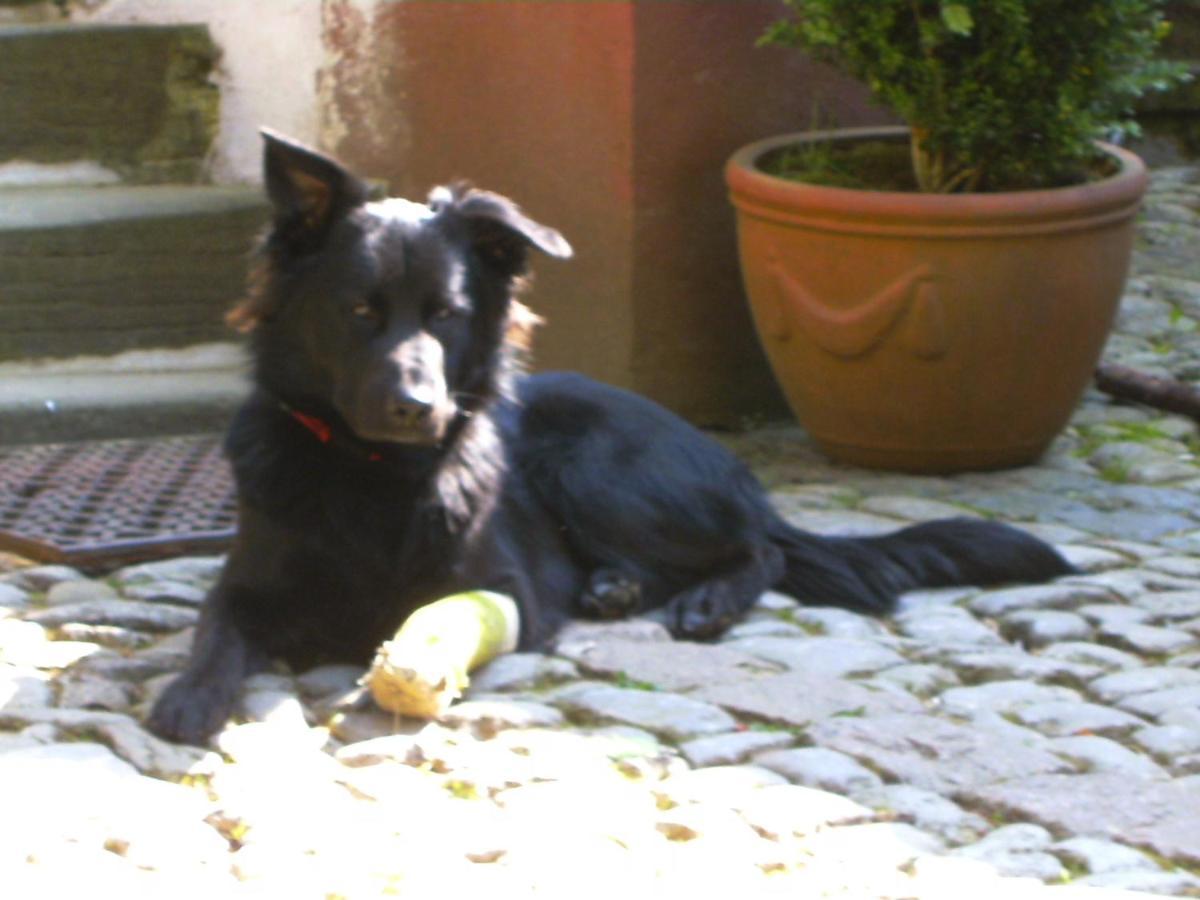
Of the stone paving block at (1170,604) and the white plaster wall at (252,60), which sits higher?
the white plaster wall at (252,60)

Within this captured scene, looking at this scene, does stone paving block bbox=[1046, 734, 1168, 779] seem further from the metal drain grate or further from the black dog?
the metal drain grate

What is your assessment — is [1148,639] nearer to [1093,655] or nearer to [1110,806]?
[1093,655]

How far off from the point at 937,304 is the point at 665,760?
1853mm

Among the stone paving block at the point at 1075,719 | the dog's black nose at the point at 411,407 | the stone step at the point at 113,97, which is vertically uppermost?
the stone step at the point at 113,97

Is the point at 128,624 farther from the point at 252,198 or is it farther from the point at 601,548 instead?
the point at 252,198

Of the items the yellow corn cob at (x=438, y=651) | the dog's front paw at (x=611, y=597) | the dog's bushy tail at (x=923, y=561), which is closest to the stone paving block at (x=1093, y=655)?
the dog's bushy tail at (x=923, y=561)

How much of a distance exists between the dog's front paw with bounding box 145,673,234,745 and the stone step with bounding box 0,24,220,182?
105 inches

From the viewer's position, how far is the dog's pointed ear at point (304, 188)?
3186mm

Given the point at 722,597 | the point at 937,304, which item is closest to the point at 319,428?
the point at 722,597

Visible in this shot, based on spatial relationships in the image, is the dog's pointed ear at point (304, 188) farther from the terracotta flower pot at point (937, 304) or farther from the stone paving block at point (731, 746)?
the terracotta flower pot at point (937, 304)

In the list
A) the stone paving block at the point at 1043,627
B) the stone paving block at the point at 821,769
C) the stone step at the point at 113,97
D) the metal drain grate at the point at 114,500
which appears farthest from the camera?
the stone step at the point at 113,97

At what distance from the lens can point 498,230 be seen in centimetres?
343

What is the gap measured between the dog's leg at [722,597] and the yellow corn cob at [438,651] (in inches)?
16.7

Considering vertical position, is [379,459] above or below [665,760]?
above
